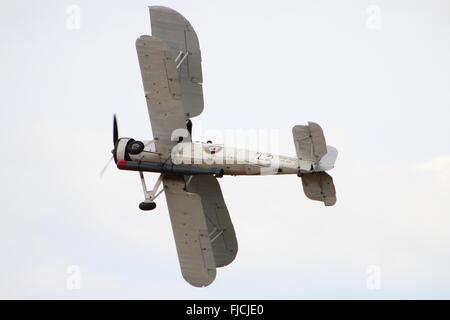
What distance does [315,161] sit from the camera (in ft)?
141

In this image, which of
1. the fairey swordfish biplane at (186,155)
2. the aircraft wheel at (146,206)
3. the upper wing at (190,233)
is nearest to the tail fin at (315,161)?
the fairey swordfish biplane at (186,155)

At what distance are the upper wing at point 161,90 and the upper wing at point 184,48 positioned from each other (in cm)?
196

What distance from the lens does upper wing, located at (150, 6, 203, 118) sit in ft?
152

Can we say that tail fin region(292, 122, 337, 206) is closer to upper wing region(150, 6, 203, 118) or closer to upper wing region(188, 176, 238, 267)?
upper wing region(188, 176, 238, 267)

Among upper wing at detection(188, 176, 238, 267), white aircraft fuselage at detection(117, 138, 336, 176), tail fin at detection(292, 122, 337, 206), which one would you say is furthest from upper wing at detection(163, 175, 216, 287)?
tail fin at detection(292, 122, 337, 206)

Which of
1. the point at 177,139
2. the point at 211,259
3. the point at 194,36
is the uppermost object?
the point at 194,36

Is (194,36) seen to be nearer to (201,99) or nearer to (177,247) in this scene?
(201,99)

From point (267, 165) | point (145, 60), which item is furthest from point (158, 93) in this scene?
point (267, 165)

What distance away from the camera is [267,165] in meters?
43.5

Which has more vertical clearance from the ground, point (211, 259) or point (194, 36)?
point (194, 36)

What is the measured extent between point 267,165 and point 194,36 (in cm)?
545

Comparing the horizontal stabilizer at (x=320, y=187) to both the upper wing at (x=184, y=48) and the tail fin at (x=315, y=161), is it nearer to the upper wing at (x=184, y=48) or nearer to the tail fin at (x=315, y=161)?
the tail fin at (x=315, y=161)

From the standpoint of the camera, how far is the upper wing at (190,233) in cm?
4491

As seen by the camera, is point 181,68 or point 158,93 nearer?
point 158,93
